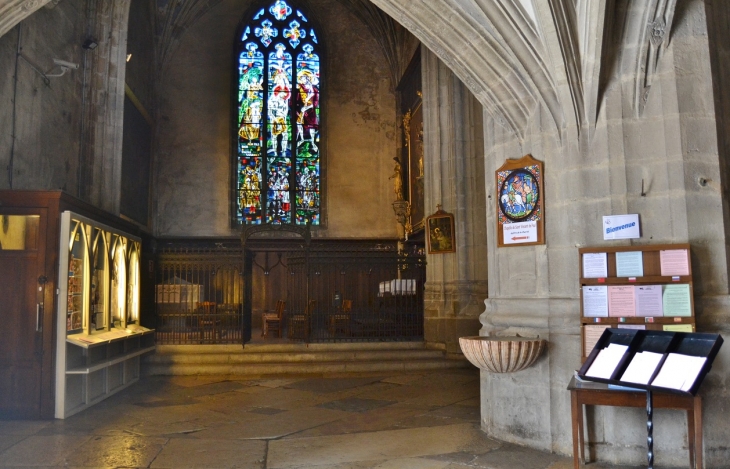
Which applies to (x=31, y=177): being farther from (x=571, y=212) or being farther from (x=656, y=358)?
(x=656, y=358)

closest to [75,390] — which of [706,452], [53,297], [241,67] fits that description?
[53,297]

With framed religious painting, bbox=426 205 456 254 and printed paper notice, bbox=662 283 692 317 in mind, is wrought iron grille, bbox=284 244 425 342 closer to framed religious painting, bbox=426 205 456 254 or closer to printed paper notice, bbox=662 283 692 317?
framed religious painting, bbox=426 205 456 254

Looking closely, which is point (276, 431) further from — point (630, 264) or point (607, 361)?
point (630, 264)

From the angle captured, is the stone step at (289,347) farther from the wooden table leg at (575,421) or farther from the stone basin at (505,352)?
the wooden table leg at (575,421)

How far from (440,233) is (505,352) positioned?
19.2 ft

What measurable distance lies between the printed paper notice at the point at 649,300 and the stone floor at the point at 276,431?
1119 millimetres

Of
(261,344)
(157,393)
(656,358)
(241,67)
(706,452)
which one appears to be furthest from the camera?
(241,67)

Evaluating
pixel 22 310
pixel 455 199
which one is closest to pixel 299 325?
pixel 455 199

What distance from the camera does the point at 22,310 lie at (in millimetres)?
6160

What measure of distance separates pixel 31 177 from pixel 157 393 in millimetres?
3200

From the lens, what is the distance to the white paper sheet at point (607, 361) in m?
3.79

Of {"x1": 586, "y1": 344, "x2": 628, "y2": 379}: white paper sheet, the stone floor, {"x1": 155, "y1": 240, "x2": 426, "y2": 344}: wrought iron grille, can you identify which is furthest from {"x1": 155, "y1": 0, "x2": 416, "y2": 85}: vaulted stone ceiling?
{"x1": 586, "y1": 344, "x2": 628, "y2": 379}: white paper sheet

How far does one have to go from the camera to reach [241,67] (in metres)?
16.7

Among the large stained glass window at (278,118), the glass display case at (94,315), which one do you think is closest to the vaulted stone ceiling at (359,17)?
the large stained glass window at (278,118)
